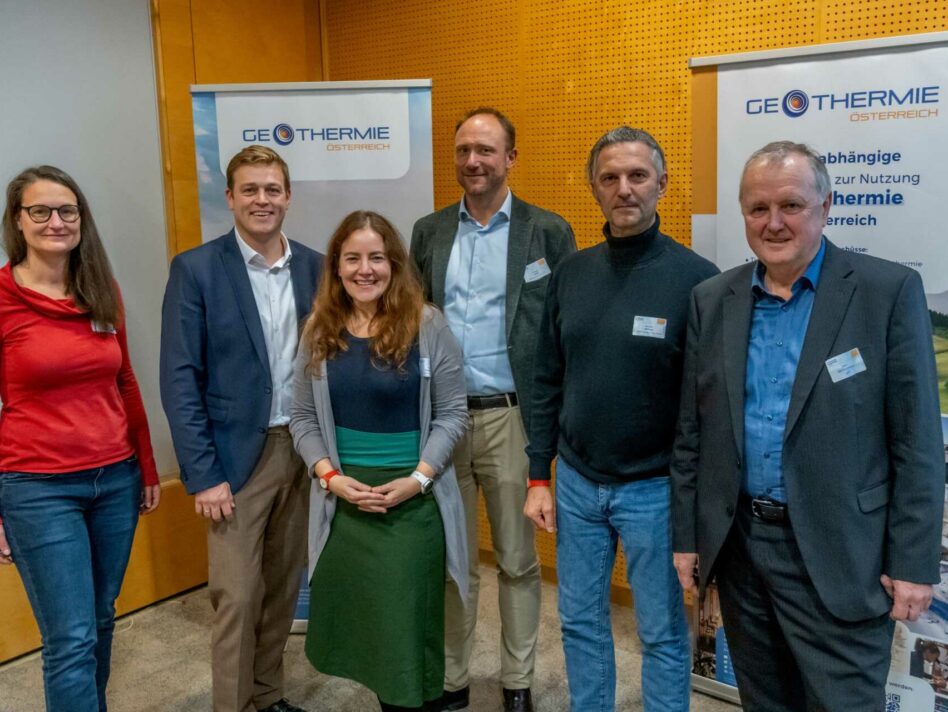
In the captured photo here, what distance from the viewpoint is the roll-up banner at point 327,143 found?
11.5 feet

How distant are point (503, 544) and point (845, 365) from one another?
150 centimetres

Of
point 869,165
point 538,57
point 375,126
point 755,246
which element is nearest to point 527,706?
point 755,246

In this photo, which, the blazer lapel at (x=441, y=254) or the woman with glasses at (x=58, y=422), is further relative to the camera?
the blazer lapel at (x=441, y=254)

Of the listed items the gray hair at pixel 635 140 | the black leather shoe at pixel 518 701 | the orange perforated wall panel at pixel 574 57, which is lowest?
the black leather shoe at pixel 518 701

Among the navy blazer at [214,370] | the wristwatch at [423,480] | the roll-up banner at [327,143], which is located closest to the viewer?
the wristwatch at [423,480]

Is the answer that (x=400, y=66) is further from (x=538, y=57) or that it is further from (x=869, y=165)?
(x=869, y=165)

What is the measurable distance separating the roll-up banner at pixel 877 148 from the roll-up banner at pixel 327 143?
4.11 ft

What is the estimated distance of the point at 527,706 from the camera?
118 inches

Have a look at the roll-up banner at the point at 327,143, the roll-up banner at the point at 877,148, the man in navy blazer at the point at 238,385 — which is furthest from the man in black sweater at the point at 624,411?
the roll-up banner at the point at 327,143

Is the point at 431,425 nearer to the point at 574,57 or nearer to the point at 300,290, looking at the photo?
the point at 300,290

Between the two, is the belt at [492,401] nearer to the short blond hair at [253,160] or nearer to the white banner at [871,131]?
the short blond hair at [253,160]

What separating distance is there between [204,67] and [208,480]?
2358 millimetres

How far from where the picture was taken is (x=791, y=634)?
191cm

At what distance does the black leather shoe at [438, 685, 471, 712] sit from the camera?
118 inches
